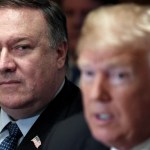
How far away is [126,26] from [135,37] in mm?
43

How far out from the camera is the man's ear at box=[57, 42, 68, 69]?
2258mm

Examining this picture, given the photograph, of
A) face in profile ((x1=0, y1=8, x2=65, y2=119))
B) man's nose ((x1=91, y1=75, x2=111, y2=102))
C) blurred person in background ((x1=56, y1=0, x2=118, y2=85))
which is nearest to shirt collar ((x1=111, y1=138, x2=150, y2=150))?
man's nose ((x1=91, y1=75, x2=111, y2=102))

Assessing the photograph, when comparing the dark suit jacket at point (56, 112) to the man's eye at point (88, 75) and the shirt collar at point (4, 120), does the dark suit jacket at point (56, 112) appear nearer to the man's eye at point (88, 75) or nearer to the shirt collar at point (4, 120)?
the shirt collar at point (4, 120)

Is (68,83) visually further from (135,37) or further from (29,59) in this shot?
(135,37)

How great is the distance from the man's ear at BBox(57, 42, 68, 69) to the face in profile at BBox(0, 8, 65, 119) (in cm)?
4

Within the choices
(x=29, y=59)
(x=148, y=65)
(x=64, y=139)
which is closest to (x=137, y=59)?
(x=148, y=65)

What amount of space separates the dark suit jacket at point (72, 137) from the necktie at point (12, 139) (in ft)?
0.67

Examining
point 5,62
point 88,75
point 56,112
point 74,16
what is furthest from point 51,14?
point 74,16

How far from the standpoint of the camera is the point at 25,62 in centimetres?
213

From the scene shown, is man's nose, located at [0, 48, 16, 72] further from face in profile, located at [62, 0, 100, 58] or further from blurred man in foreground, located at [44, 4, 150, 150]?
face in profile, located at [62, 0, 100, 58]

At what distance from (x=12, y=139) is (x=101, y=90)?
0.86 m

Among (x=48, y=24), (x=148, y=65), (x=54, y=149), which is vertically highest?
(x=148, y=65)

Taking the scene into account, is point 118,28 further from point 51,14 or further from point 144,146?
point 51,14

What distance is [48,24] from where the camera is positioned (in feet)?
7.20
